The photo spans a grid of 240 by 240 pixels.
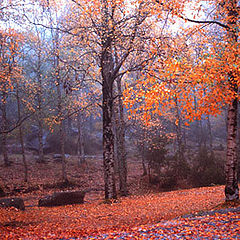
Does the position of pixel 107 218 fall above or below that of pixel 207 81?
below

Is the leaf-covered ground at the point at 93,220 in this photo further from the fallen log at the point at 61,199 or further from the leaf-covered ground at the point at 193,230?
the fallen log at the point at 61,199

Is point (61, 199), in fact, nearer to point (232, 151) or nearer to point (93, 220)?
point (93, 220)

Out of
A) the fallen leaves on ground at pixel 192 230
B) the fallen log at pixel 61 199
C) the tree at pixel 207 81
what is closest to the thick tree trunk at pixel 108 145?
the fallen log at pixel 61 199

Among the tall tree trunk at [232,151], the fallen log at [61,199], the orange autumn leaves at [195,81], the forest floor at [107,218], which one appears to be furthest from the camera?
the fallen log at [61,199]

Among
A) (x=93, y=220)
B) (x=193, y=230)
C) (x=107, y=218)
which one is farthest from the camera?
(x=107, y=218)

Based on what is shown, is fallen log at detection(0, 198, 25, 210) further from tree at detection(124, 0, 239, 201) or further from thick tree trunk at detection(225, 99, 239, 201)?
thick tree trunk at detection(225, 99, 239, 201)

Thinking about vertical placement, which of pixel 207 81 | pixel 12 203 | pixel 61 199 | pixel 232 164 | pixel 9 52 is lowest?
pixel 61 199

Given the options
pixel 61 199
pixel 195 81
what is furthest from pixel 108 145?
pixel 195 81

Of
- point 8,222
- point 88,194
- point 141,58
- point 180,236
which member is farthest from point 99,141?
point 180,236

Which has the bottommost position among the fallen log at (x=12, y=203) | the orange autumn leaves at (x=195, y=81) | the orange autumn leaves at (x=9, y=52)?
the fallen log at (x=12, y=203)

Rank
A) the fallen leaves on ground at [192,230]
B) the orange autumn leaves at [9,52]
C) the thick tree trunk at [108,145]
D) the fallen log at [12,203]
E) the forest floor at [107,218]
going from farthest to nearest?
the thick tree trunk at [108,145] < the orange autumn leaves at [9,52] < the fallen log at [12,203] < the forest floor at [107,218] < the fallen leaves on ground at [192,230]

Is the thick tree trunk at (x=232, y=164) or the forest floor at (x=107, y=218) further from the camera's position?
the thick tree trunk at (x=232, y=164)

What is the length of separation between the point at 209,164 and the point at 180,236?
12.4 metres

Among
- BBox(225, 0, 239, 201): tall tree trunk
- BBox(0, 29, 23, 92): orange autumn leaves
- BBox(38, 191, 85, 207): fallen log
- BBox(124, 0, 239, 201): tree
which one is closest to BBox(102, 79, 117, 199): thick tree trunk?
BBox(38, 191, 85, 207): fallen log
